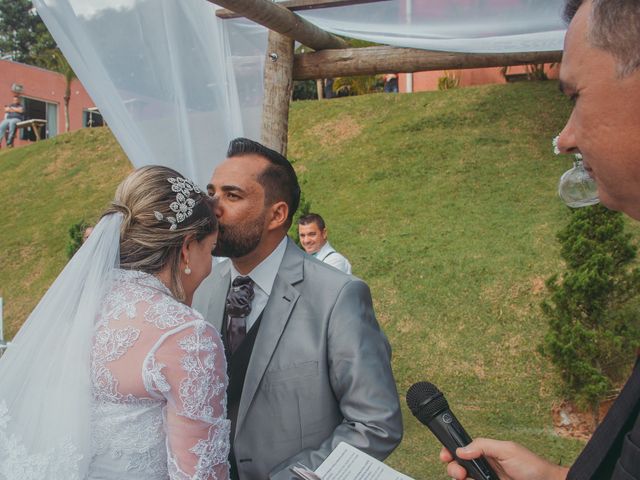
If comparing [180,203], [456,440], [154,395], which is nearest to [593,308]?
[456,440]

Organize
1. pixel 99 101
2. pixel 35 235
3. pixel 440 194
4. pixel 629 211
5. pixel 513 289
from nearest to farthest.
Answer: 1. pixel 629 211
2. pixel 99 101
3. pixel 513 289
4. pixel 440 194
5. pixel 35 235

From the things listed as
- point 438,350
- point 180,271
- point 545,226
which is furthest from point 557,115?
point 180,271

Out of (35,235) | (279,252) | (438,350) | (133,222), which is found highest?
(133,222)

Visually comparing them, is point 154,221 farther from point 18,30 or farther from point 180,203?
point 18,30

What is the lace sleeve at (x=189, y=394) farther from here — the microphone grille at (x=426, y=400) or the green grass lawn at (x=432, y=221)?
the green grass lawn at (x=432, y=221)

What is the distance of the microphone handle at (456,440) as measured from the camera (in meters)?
1.68

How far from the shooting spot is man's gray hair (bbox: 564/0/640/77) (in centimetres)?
116

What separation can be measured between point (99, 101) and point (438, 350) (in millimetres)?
5988

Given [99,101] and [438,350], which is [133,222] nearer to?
[99,101]

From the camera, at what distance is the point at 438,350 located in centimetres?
809

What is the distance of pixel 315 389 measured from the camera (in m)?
2.45

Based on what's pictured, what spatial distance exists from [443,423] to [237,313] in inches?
45.9

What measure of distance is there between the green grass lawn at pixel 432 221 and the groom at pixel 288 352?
3.53 meters

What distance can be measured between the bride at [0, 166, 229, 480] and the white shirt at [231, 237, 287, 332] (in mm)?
531
